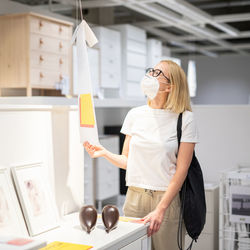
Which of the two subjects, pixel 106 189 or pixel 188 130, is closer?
pixel 188 130

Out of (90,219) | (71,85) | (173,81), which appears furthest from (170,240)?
(71,85)

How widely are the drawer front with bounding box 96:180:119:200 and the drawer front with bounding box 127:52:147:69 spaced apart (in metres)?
1.64

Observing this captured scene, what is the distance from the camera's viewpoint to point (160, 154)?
6.91ft

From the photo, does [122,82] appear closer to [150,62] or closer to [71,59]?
[150,62]

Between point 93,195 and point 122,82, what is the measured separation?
62.1 inches

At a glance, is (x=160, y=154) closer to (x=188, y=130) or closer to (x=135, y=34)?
(x=188, y=130)

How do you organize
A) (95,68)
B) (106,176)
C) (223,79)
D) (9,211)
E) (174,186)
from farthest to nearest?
(223,79) < (106,176) < (95,68) < (174,186) < (9,211)

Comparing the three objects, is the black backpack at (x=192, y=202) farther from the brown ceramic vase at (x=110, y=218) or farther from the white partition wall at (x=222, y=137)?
the white partition wall at (x=222, y=137)

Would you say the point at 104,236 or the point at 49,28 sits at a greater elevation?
the point at 49,28

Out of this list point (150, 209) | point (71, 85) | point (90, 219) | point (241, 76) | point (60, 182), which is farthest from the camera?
point (241, 76)

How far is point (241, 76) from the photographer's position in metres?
12.8

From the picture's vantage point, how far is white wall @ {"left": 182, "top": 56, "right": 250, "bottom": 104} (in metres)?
12.8

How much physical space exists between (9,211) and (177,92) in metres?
0.95

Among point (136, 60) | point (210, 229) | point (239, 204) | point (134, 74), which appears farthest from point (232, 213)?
point (136, 60)
